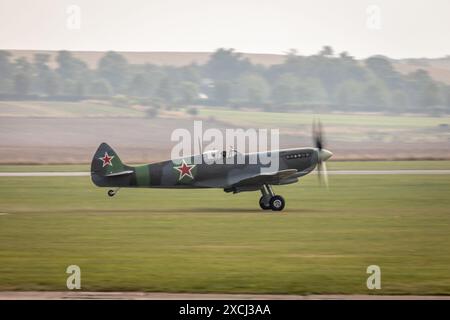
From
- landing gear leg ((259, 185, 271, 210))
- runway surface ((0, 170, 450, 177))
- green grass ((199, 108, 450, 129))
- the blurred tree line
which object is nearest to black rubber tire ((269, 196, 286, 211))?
landing gear leg ((259, 185, 271, 210))

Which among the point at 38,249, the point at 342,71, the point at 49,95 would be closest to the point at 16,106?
the point at 49,95

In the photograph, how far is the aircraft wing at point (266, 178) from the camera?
89.5ft

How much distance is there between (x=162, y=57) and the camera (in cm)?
13612

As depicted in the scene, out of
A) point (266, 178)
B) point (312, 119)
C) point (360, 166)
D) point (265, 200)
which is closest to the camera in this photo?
point (266, 178)

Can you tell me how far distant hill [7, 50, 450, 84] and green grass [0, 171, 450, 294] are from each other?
88808 millimetres

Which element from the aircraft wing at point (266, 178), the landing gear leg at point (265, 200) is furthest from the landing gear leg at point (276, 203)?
the aircraft wing at point (266, 178)

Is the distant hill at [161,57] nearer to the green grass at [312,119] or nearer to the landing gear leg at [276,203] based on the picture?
the green grass at [312,119]

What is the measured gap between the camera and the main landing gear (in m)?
27.6

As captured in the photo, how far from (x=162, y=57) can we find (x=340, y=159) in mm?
77373

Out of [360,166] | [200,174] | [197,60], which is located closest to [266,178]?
[200,174]

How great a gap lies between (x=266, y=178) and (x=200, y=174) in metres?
2.11

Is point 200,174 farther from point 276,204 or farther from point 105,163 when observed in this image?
point 105,163

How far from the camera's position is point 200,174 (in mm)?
27594
